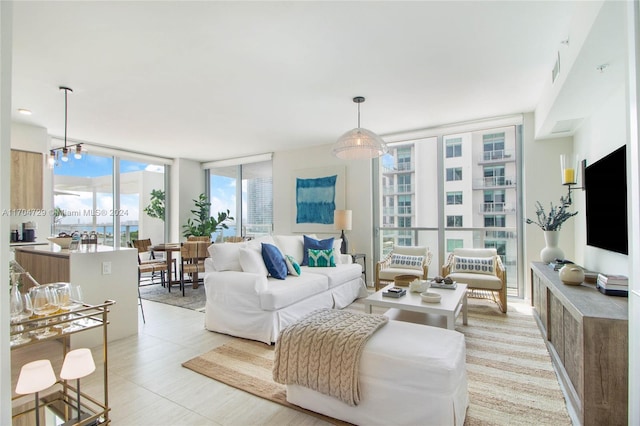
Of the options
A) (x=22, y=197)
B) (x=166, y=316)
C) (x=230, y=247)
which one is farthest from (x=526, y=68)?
(x=22, y=197)

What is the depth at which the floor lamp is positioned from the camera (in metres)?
1.35

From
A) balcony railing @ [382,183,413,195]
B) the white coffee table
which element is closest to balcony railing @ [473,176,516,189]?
balcony railing @ [382,183,413,195]

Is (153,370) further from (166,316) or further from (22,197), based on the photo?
(22,197)

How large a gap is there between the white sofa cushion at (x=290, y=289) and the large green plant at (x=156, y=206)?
15.2ft

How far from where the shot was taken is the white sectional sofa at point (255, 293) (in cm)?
302

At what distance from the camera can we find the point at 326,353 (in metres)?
1.84

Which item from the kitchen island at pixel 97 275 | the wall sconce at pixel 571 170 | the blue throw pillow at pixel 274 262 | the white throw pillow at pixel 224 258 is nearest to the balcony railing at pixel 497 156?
the wall sconce at pixel 571 170

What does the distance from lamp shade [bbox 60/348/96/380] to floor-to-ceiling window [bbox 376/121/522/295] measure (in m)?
4.62

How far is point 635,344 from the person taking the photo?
1.10 meters

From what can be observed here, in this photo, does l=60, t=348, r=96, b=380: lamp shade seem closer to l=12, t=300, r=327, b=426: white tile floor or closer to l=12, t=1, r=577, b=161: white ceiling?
l=12, t=300, r=327, b=426: white tile floor

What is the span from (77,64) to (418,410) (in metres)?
3.78

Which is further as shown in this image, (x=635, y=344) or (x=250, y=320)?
(x=250, y=320)

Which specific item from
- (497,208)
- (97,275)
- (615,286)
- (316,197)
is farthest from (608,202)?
(97,275)

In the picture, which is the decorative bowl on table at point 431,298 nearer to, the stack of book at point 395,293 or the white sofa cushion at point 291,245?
the stack of book at point 395,293
